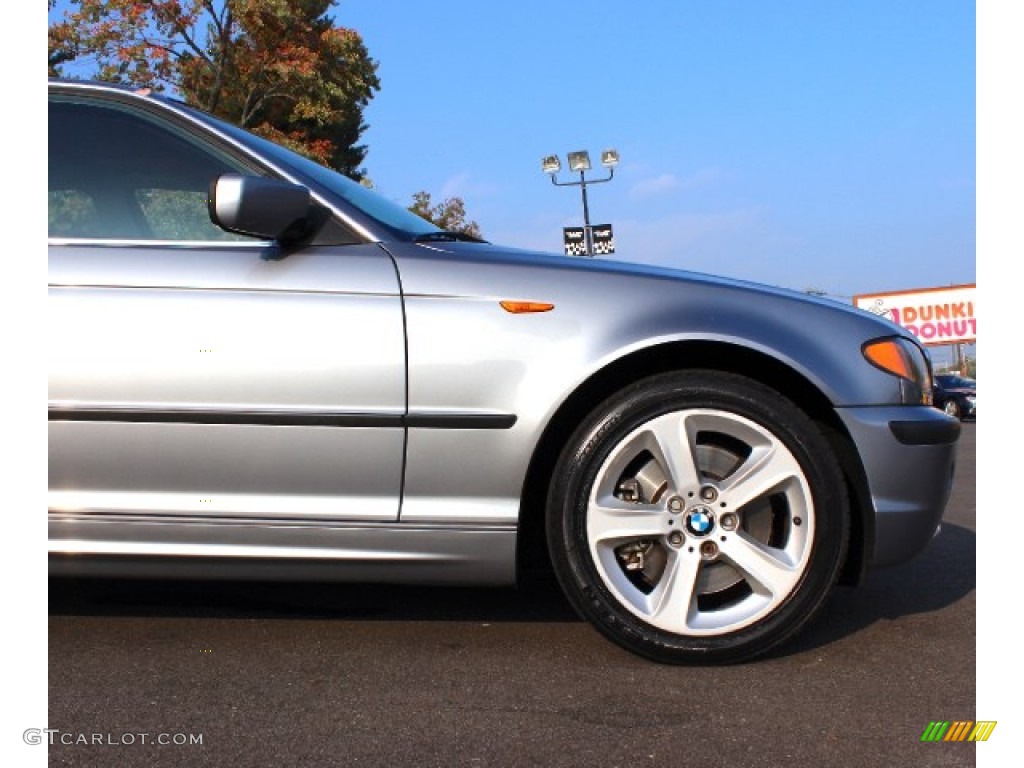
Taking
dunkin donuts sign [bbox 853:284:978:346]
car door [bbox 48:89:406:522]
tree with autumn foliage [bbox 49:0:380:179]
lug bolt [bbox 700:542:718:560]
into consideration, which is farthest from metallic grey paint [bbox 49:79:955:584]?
dunkin donuts sign [bbox 853:284:978:346]

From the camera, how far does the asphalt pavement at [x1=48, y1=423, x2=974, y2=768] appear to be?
2.13 meters

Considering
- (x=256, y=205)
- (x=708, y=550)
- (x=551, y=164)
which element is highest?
(x=551, y=164)

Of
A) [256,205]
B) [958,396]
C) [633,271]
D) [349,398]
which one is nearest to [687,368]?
[633,271]

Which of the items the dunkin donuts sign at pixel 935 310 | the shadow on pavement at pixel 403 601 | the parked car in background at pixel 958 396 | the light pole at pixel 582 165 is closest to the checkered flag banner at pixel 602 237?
the light pole at pixel 582 165

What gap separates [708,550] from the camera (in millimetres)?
2693

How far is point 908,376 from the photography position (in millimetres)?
2809

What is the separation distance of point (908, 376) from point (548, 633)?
1.22 m

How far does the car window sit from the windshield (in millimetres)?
98

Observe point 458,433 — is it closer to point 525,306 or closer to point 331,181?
point 525,306

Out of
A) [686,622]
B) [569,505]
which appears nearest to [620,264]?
[569,505]

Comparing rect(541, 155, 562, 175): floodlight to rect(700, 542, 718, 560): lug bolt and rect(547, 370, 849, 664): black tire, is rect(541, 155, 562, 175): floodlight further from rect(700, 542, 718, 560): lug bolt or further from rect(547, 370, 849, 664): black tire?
rect(700, 542, 718, 560): lug bolt

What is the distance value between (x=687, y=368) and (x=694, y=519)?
407 mm

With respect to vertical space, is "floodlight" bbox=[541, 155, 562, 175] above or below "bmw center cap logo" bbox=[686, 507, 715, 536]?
above
